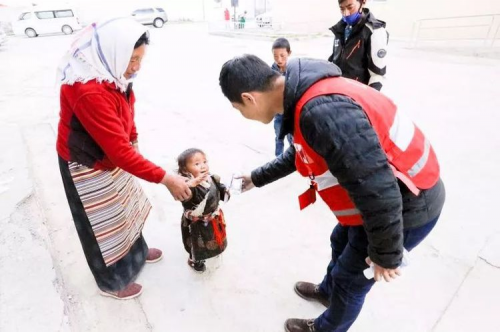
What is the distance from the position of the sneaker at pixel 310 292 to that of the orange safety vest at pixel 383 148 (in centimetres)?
79

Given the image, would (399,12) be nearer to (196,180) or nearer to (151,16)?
(196,180)

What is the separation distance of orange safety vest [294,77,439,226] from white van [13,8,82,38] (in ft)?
67.9

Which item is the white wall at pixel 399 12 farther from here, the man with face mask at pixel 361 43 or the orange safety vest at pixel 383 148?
the orange safety vest at pixel 383 148

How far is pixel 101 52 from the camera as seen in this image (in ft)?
4.09

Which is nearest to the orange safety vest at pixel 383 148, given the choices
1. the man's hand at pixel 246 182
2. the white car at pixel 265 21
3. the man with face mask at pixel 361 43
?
the man's hand at pixel 246 182

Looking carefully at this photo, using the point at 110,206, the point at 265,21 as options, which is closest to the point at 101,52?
the point at 110,206

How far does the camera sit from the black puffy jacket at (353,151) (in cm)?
85

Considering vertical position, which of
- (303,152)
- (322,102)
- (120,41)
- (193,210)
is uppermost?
(120,41)

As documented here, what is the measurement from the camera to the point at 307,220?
2.43 meters

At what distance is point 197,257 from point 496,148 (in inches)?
141

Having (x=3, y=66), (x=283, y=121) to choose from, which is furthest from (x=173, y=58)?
(x=283, y=121)

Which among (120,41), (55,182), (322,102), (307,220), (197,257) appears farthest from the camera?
(55,182)

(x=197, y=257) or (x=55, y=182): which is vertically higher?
(x=197, y=257)

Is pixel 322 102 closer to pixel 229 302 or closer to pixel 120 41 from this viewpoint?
pixel 120 41
